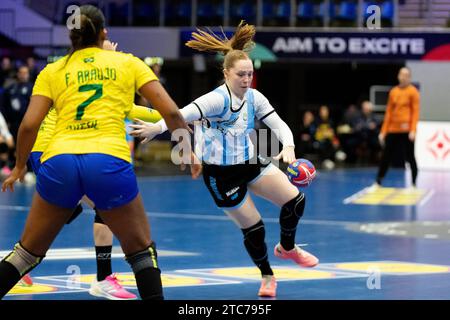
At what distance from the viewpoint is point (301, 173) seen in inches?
388

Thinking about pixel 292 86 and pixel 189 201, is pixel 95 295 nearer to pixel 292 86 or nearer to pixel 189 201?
pixel 189 201

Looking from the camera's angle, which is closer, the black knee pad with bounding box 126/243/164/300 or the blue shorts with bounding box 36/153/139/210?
the blue shorts with bounding box 36/153/139/210

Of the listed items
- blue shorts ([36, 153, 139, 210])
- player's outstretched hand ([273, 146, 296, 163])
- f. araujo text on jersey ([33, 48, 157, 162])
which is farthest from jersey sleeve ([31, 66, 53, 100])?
player's outstretched hand ([273, 146, 296, 163])

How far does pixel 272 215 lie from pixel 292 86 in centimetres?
2010

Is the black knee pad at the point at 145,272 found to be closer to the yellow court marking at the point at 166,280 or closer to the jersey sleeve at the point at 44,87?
the jersey sleeve at the point at 44,87

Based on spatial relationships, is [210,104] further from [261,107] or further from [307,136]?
[307,136]

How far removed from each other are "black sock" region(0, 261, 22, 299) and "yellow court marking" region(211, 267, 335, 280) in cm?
386

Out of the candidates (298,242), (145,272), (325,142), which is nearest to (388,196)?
(298,242)

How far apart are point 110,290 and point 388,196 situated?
12.1 metres

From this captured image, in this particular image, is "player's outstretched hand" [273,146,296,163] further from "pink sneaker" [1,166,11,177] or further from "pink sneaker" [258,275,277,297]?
"pink sneaker" [1,166,11,177]

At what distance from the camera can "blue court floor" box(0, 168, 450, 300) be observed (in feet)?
32.7
